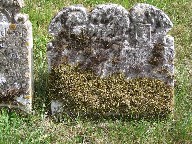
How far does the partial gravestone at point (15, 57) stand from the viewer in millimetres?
6848

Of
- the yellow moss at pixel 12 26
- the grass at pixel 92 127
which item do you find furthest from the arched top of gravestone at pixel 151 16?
the yellow moss at pixel 12 26

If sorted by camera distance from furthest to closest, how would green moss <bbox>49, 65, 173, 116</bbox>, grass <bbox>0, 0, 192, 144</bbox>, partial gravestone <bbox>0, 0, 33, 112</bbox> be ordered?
green moss <bbox>49, 65, 173, 116</bbox>
partial gravestone <bbox>0, 0, 33, 112</bbox>
grass <bbox>0, 0, 192, 144</bbox>

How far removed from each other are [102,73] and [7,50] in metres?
1.26

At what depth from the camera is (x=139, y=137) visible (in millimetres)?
6812

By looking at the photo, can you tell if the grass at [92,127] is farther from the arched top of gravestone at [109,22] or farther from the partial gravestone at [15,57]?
Answer: the arched top of gravestone at [109,22]

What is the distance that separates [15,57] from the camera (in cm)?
702

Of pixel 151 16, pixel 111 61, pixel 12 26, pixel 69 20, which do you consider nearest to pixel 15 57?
pixel 12 26

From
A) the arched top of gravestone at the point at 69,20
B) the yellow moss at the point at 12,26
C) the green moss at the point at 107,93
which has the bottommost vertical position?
the green moss at the point at 107,93

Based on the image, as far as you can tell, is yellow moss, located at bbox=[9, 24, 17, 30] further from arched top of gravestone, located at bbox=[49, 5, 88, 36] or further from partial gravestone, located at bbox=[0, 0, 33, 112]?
arched top of gravestone, located at bbox=[49, 5, 88, 36]

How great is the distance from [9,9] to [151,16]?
1779 millimetres

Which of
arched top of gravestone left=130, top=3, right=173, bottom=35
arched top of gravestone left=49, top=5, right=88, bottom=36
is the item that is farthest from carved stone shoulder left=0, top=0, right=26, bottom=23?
arched top of gravestone left=130, top=3, right=173, bottom=35

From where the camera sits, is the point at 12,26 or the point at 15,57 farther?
the point at 15,57

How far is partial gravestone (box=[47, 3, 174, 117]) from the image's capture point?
272 inches

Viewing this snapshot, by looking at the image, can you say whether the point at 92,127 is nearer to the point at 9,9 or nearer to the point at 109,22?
the point at 109,22
